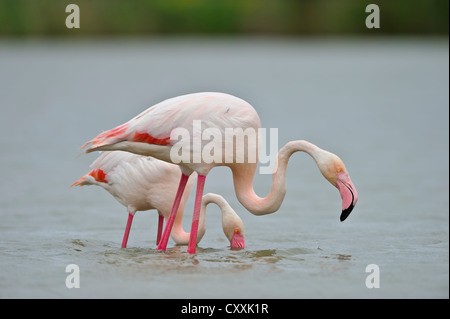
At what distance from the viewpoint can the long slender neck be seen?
24.4 ft

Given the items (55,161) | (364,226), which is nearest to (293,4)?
(55,161)

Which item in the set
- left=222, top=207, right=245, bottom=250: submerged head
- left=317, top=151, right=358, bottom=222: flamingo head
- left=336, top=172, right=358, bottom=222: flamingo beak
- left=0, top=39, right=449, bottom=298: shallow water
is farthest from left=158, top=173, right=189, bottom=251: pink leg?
left=336, top=172, right=358, bottom=222: flamingo beak

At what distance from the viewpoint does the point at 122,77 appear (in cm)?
3603

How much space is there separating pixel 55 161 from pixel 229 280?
8.53m

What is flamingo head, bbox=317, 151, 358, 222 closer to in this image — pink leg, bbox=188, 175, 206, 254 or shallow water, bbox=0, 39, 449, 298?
shallow water, bbox=0, 39, 449, 298

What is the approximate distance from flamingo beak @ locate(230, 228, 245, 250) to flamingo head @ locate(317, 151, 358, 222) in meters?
1.13

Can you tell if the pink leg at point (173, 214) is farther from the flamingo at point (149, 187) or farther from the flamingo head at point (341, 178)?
the flamingo head at point (341, 178)

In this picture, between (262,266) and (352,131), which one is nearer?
(262,266)

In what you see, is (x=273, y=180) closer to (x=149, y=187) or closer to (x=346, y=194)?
(x=346, y=194)

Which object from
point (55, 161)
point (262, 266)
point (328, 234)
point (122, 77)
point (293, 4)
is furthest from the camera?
point (293, 4)

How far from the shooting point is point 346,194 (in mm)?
7266

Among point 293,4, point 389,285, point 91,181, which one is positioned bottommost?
point 389,285

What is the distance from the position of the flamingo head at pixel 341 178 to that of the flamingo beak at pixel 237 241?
3.71 ft

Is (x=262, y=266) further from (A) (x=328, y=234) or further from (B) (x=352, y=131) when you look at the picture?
(B) (x=352, y=131)
